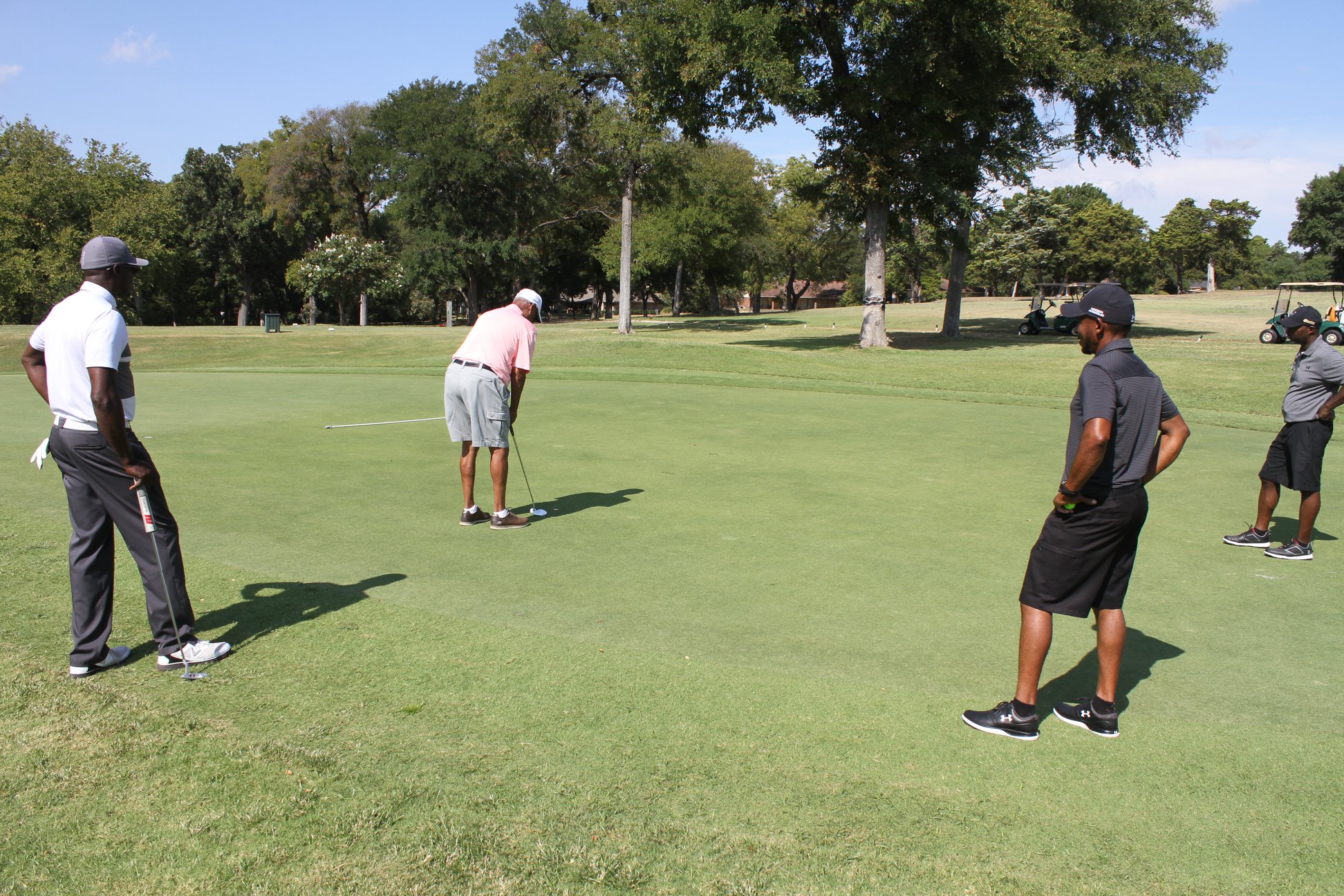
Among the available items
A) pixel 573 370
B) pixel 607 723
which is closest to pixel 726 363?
pixel 573 370

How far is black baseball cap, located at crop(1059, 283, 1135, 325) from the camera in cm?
444

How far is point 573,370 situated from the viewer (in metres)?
23.0

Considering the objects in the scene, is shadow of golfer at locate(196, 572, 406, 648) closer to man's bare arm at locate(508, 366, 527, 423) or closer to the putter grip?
the putter grip

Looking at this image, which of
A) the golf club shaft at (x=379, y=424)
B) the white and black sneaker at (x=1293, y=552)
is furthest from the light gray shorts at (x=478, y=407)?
the white and black sneaker at (x=1293, y=552)

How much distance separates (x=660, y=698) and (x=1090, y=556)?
2.17 meters

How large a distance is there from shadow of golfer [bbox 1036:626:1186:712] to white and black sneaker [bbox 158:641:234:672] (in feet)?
14.1

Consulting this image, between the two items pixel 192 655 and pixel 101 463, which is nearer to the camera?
pixel 101 463

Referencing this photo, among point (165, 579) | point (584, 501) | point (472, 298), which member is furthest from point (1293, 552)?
point (472, 298)

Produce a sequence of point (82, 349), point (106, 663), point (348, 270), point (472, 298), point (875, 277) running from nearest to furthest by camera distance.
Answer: point (82, 349), point (106, 663), point (875, 277), point (348, 270), point (472, 298)

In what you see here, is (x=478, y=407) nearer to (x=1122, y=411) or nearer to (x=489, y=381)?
(x=489, y=381)

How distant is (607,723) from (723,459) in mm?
6825

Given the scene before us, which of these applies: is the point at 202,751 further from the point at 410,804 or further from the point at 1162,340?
the point at 1162,340

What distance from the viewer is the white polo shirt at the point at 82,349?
4.57 m

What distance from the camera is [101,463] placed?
480 centimetres
